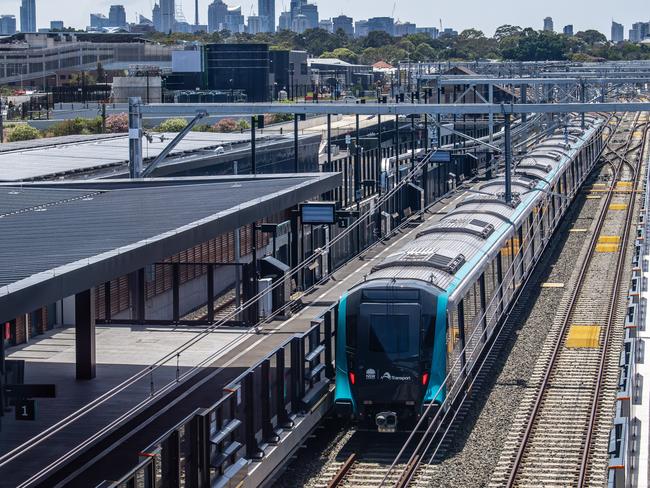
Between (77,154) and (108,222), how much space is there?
15885 millimetres

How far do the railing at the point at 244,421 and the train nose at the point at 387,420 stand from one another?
0.91 m

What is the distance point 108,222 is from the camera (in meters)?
17.0

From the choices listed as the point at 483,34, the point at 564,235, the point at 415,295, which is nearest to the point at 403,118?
the point at 564,235

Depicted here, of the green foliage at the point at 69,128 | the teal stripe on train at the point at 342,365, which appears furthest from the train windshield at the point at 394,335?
the green foliage at the point at 69,128

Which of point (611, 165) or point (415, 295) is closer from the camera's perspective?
point (415, 295)

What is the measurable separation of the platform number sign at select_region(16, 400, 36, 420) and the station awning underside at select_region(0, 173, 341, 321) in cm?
195

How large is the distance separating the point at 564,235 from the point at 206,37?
126 m

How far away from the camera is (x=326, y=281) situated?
2855 cm

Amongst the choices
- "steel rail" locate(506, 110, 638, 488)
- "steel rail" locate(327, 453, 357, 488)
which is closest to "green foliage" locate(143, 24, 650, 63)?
"steel rail" locate(506, 110, 638, 488)

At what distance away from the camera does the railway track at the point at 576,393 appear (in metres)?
16.1

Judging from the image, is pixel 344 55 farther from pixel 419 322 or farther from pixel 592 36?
pixel 419 322

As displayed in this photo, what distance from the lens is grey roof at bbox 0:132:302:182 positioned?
27.2m

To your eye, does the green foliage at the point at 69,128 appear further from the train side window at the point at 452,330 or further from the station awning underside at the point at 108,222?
the train side window at the point at 452,330

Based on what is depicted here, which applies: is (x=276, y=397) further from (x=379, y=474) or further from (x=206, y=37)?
(x=206, y=37)
